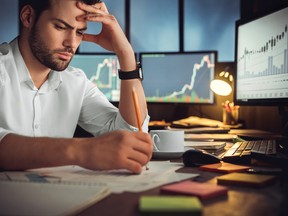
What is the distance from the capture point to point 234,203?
686 mm

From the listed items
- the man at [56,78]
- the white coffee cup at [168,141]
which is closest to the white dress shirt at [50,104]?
the man at [56,78]

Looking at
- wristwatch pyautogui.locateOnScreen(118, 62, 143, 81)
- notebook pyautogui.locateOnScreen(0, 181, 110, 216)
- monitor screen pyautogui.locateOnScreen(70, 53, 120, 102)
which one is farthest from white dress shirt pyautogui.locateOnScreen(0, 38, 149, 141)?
monitor screen pyautogui.locateOnScreen(70, 53, 120, 102)

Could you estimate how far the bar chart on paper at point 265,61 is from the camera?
1658mm

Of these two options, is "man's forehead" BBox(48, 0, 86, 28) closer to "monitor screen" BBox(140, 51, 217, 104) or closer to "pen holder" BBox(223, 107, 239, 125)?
"pen holder" BBox(223, 107, 239, 125)

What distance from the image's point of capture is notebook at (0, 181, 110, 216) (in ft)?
2.02

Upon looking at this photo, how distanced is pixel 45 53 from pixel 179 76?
5.33 feet

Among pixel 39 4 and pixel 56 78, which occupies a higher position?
pixel 39 4

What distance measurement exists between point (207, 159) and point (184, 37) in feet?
12.4

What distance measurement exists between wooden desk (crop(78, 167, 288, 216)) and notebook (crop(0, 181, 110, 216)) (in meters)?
0.02

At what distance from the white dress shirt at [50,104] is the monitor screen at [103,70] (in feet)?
4.01

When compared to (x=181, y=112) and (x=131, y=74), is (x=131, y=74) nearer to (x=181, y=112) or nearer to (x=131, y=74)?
(x=131, y=74)

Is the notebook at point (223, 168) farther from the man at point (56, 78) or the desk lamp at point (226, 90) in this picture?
the desk lamp at point (226, 90)

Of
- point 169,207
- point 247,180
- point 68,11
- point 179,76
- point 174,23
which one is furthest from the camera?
point 174,23

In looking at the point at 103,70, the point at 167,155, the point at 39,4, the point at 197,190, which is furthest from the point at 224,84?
the point at 197,190
